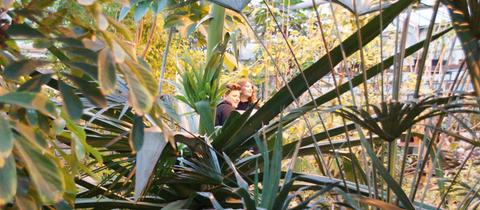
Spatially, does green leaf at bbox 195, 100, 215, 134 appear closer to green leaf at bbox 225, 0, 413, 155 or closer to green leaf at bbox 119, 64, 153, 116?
green leaf at bbox 225, 0, 413, 155

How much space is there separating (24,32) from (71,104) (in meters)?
0.15

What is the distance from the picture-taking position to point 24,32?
0.81 meters

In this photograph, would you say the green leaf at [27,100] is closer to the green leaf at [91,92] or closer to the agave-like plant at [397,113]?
the green leaf at [91,92]

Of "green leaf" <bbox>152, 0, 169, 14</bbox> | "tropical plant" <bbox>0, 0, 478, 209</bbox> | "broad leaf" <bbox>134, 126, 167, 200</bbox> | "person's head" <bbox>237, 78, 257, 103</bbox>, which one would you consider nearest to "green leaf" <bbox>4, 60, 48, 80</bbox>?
"tropical plant" <bbox>0, 0, 478, 209</bbox>

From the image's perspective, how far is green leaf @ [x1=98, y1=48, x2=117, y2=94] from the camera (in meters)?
0.69

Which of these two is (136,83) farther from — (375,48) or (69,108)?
(375,48)

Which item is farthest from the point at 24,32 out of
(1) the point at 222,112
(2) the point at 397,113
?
(1) the point at 222,112

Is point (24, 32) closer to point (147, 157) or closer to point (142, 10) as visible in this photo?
point (147, 157)

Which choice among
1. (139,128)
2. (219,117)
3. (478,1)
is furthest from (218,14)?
(139,128)

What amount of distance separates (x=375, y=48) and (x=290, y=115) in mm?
2733

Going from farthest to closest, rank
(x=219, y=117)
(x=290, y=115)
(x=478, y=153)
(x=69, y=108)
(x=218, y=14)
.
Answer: (x=219, y=117) → (x=218, y=14) → (x=478, y=153) → (x=290, y=115) → (x=69, y=108)

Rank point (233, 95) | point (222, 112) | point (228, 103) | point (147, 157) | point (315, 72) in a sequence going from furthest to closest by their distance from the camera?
point (233, 95) → point (228, 103) → point (222, 112) → point (315, 72) → point (147, 157)

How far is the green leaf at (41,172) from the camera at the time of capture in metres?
0.66

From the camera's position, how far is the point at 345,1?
148cm
